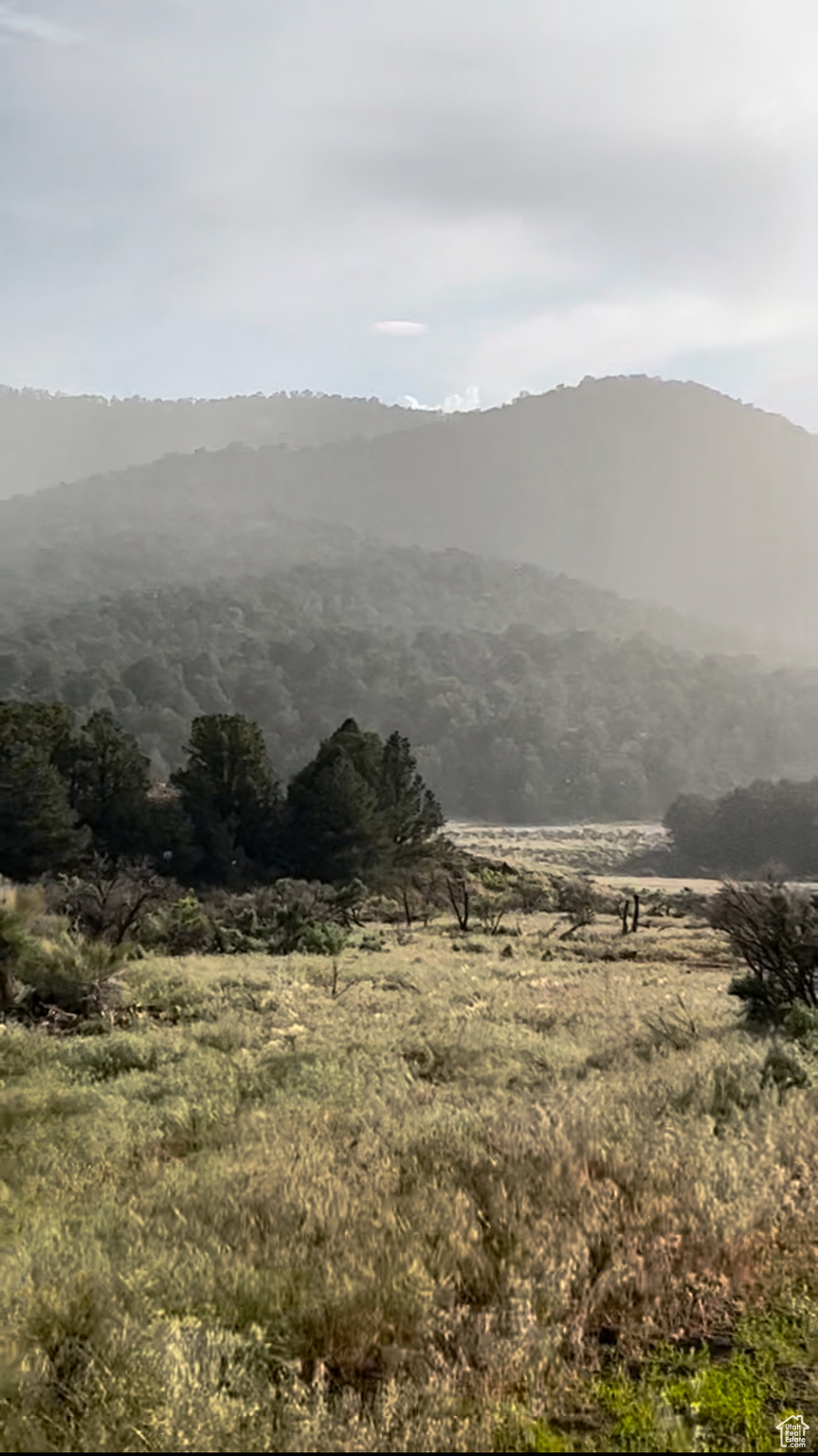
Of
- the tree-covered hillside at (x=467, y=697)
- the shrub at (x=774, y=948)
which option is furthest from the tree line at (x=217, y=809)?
the tree-covered hillside at (x=467, y=697)

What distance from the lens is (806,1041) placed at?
945 centimetres

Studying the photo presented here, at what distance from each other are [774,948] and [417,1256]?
9.05m

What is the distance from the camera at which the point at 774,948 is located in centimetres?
1262

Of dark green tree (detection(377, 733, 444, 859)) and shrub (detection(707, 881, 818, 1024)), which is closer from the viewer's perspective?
shrub (detection(707, 881, 818, 1024))

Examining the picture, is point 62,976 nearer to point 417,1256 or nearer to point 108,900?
point 108,900

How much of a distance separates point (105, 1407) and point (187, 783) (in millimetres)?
32512

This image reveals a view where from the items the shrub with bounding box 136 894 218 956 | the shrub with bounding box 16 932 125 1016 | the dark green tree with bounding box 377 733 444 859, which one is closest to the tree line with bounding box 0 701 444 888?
the dark green tree with bounding box 377 733 444 859

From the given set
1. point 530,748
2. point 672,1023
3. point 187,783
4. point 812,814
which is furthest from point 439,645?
point 672,1023

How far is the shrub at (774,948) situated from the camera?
11.5m

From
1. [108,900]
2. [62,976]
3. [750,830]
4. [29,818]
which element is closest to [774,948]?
[62,976]

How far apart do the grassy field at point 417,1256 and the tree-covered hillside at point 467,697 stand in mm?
119245

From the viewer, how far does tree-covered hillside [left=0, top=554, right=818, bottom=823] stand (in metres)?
145

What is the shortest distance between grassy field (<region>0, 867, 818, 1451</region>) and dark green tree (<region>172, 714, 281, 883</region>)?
83.3 feet

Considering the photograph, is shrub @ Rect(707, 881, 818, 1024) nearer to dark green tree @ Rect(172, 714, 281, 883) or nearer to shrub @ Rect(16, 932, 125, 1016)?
shrub @ Rect(16, 932, 125, 1016)
